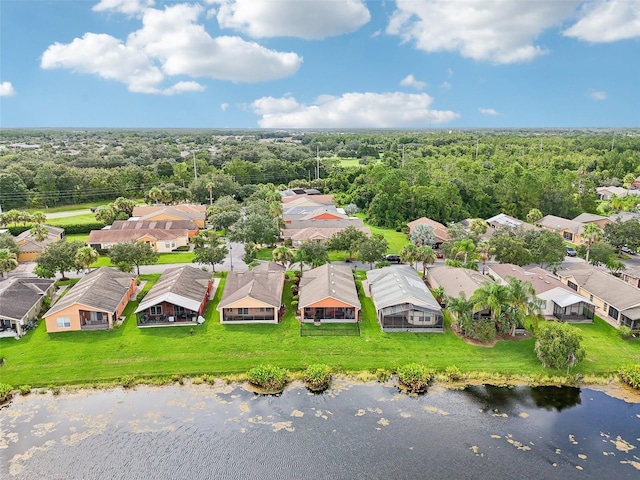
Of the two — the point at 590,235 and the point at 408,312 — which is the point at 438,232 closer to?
the point at 590,235

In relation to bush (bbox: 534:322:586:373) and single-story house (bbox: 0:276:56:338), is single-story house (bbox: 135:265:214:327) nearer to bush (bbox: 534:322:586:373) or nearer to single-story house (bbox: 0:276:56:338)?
single-story house (bbox: 0:276:56:338)

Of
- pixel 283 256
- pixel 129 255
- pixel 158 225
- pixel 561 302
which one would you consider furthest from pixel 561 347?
pixel 158 225

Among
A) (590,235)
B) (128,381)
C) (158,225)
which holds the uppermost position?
(590,235)

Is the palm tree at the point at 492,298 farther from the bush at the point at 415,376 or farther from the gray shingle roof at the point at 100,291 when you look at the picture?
the gray shingle roof at the point at 100,291

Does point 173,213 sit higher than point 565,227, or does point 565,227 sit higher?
point 173,213

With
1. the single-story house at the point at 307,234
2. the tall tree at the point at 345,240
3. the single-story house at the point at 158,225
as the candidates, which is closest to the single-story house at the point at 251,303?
the tall tree at the point at 345,240

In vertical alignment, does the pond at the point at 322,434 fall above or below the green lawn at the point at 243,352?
below

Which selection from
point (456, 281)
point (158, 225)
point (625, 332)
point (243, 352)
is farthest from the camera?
point (158, 225)

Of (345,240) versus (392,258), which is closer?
(345,240)
